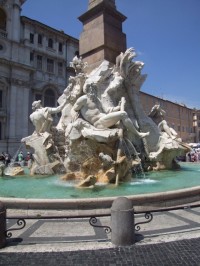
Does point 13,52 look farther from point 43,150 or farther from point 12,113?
point 43,150

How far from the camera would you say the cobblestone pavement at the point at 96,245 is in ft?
10.7

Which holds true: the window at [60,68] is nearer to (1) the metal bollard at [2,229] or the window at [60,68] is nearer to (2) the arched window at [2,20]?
(2) the arched window at [2,20]

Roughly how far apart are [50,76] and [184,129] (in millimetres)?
30800

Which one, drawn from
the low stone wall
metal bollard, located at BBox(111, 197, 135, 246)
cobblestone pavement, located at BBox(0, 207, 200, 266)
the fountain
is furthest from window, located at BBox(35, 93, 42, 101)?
metal bollard, located at BBox(111, 197, 135, 246)

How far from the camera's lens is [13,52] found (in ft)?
117

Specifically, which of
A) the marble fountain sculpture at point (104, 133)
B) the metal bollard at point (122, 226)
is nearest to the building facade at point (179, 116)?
the marble fountain sculpture at point (104, 133)

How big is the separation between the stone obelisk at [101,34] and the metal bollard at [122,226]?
8182mm

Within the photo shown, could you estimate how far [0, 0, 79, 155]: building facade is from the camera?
33.7 meters

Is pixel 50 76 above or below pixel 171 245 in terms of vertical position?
above

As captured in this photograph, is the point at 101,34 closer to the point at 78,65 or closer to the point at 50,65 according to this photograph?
the point at 78,65

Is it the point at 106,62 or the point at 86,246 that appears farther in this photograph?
the point at 106,62

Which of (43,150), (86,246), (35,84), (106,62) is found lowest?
(86,246)

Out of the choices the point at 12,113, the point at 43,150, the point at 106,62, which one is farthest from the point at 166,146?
the point at 12,113

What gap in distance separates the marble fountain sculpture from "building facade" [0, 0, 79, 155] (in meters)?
23.1
